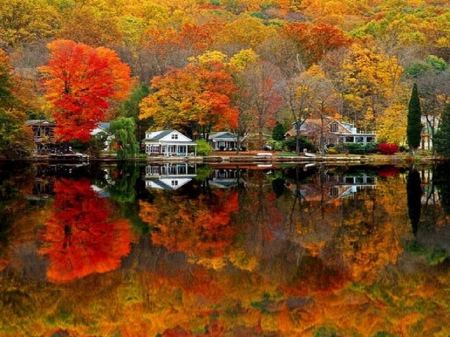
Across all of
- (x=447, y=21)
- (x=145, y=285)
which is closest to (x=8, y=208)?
(x=145, y=285)

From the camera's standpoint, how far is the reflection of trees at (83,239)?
1266 cm

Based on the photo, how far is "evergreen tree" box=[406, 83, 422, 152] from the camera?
61.5 meters

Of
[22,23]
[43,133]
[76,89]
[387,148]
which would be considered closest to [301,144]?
[387,148]

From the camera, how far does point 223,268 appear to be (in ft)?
41.9

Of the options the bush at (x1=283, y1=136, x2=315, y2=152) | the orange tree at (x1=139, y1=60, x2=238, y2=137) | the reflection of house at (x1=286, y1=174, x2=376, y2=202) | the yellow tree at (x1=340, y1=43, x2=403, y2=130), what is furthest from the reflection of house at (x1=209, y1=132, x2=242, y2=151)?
the reflection of house at (x1=286, y1=174, x2=376, y2=202)

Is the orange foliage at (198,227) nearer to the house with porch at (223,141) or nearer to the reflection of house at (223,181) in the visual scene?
the reflection of house at (223,181)

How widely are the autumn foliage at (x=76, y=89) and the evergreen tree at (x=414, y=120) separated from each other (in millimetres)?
30821

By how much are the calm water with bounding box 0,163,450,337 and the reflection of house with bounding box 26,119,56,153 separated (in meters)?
38.1

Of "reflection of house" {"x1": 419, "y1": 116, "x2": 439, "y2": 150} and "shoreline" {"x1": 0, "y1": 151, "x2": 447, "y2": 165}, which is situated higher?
"reflection of house" {"x1": 419, "y1": 116, "x2": 439, "y2": 150}

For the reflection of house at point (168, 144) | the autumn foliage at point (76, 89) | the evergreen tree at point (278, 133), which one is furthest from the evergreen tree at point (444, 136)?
the autumn foliage at point (76, 89)

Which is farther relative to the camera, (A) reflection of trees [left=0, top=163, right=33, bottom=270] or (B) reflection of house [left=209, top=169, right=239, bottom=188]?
(B) reflection of house [left=209, top=169, right=239, bottom=188]

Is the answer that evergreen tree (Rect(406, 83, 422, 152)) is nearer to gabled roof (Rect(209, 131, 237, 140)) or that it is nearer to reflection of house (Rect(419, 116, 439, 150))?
reflection of house (Rect(419, 116, 439, 150))

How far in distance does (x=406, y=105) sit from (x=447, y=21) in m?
38.9

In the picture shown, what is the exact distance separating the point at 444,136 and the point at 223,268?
49377mm
